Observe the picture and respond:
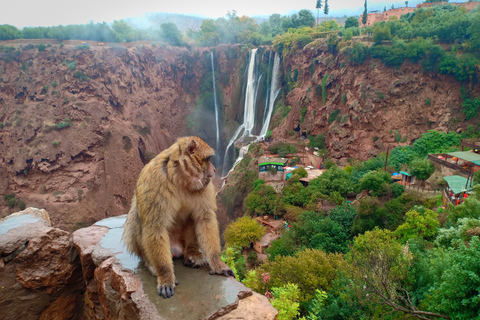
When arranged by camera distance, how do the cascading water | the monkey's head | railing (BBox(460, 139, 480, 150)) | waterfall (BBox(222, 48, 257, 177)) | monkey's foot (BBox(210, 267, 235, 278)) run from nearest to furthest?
the monkey's head, monkey's foot (BBox(210, 267, 235, 278)), railing (BBox(460, 139, 480, 150)), the cascading water, waterfall (BBox(222, 48, 257, 177))

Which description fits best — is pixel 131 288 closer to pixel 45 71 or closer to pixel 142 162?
pixel 142 162

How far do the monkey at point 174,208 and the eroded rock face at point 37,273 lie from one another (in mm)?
1512

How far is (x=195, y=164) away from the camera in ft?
11.2

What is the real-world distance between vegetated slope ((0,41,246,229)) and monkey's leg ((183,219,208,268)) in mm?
23755

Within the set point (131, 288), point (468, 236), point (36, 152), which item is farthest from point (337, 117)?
point (131, 288)

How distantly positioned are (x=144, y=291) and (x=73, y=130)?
90.5 ft

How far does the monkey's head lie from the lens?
11.2ft

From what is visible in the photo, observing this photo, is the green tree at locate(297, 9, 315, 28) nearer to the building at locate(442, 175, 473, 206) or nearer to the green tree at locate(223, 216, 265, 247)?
the building at locate(442, 175, 473, 206)

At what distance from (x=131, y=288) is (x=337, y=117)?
27176 millimetres

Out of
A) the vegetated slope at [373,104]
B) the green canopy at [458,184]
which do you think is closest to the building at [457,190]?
the green canopy at [458,184]

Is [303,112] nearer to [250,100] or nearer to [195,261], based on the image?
[250,100]

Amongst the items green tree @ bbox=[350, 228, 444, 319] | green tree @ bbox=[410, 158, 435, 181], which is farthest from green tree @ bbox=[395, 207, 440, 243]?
green tree @ bbox=[410, 158, 435, 181]

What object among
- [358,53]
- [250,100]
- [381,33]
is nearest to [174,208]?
[358,53]

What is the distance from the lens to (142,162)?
29.8 meters
